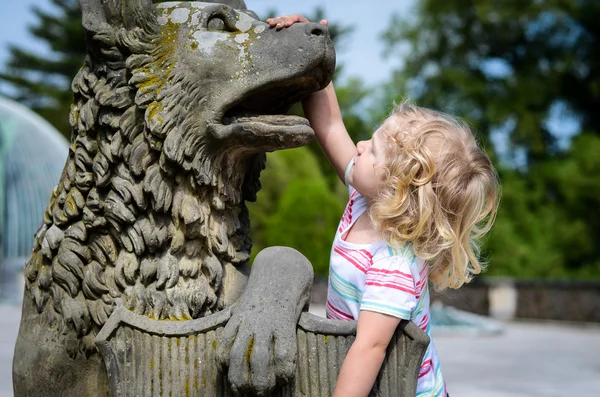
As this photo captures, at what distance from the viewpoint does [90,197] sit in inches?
88.0

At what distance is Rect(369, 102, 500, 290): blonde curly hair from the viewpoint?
2.02m

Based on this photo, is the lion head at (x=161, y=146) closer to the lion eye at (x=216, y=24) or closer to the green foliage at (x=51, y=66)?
the lion eye at (x=216, y=24)

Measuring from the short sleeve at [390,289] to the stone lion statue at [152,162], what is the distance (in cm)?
47

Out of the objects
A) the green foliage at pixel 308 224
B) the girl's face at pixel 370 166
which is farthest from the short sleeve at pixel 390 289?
the green foliage at pixel 308 224

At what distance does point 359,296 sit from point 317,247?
12.2 meters

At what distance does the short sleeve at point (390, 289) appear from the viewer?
6.40 feet

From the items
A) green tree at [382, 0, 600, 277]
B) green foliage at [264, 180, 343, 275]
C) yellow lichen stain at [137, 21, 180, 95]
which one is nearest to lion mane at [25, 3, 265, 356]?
yellow lichen stain at [137, 21, 180, 95]

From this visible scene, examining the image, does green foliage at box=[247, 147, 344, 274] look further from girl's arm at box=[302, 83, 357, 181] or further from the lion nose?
the lion nose

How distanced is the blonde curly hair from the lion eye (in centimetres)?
61

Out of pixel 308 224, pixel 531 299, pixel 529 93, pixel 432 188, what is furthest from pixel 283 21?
pixel 529 93

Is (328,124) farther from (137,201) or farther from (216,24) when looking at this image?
(137,201)

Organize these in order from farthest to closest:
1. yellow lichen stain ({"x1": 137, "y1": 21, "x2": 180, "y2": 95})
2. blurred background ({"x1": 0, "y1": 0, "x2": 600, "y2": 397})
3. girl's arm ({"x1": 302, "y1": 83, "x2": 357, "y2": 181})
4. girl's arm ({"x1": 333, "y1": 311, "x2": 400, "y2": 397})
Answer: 1. blurred background ({"x1": 0, "y1": 0, "x2": 600, "y2": 397})
2. girl's arm ({"x1": 302, "y1": 83, "x2": 357, "y2": 181})
3. yellow lichen stain ({"x1": 137, "y1": 21, "x2": 180, "y2": 95})
4. girl's arm ({"x1": 333, "y1": 311, "x2": 400, "y2": 397})

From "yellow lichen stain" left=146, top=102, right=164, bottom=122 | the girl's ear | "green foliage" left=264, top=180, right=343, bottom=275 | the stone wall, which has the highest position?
"green foliage" left=264, top=180, right=343, bottom=275

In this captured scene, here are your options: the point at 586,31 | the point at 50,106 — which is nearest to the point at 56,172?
the point at 50,106
